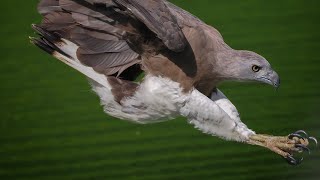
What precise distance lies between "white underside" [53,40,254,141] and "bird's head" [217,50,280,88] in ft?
0.77

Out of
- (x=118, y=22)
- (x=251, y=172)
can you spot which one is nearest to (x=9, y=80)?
(x=251, y=172)

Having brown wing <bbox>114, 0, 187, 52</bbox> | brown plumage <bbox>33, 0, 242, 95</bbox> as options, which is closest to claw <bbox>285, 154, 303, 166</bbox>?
brown plumage <bbox>33, 0, 242, 95</bbox>

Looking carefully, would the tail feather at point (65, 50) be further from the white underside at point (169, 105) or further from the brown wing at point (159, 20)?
the brown wing at point (159, 20)

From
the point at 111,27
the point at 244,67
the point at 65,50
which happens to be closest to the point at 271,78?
the point at 244,67

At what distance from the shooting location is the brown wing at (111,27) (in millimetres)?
8648

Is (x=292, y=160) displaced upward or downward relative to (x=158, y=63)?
downward

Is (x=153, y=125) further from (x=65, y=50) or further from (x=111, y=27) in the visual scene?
(x=111, y=27)

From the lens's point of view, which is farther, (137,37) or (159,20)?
(137,37)

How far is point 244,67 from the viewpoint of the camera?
8.97 metres

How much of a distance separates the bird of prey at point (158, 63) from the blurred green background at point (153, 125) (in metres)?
1.77

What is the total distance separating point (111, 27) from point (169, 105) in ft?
2.12

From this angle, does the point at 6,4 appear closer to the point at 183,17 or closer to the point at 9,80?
the point at 9,80

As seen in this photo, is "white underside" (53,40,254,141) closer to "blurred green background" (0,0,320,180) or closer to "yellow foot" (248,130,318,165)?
"yellow foot" (248,130,318,165)

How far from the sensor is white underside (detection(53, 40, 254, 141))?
8.86 m
